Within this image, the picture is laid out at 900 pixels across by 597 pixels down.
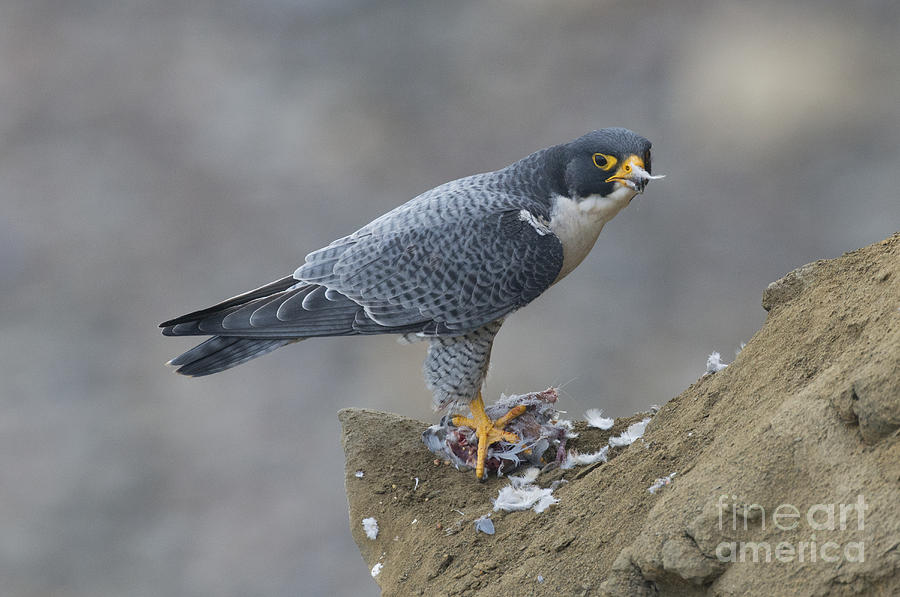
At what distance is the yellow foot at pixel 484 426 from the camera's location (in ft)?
8.45

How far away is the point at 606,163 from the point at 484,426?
2.87 ft

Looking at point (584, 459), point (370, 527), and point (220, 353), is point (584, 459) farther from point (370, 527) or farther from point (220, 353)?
point (220, 353)

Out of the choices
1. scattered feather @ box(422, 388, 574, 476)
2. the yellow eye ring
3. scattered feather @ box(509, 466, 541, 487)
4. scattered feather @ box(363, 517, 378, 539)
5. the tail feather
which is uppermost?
the tail feather

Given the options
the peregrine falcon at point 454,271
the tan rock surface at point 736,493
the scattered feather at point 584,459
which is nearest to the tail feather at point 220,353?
the peregrine falcon at point 454,271

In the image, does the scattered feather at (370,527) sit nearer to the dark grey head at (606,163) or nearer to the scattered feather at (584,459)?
the scattered feather at (584,459)

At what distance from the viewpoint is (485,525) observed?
2246mm

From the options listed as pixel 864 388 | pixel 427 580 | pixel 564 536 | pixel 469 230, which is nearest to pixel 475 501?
pixel 427 580

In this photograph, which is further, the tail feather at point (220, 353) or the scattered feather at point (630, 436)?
the tail feather at point (220, 353)

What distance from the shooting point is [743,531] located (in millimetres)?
1499

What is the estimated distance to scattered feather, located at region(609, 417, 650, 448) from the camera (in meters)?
2.42

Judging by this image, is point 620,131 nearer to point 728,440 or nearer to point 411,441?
point 728,440

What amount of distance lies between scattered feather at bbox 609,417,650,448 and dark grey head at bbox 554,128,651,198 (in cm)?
67

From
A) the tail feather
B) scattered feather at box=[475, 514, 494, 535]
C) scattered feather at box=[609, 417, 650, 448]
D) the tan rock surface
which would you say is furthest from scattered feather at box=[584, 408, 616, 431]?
the tail feather

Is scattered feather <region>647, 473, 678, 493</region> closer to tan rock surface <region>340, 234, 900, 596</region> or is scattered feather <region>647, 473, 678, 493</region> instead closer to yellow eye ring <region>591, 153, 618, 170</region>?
tan rock surface <region>340, 234, 900, 596</region>
